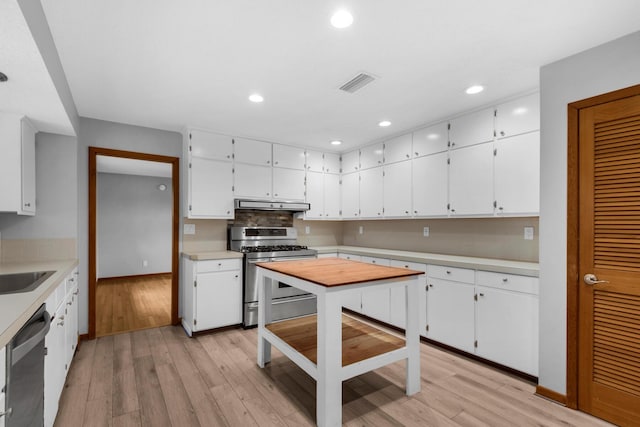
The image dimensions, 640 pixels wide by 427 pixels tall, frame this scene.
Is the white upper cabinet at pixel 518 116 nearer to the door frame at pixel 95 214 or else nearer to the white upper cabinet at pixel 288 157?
the white upper cabinet at pixel 288 157

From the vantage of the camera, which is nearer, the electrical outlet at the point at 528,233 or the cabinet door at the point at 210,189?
the electrical outlet at the point at 528,233

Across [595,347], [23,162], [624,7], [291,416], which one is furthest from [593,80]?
[23,162]

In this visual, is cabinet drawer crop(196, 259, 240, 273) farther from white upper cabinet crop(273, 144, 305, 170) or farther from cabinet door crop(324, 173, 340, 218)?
cabinet door crop(324, 173, 340, 218)

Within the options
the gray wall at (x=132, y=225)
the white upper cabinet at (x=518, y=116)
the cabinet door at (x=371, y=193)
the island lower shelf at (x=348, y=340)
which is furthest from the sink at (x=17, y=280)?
the gray wall at (x=132, y=225)

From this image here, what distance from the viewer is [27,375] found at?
52.2 inches

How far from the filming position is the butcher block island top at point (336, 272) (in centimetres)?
201

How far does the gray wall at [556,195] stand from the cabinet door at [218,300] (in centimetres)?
301

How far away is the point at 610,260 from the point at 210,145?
3897mm

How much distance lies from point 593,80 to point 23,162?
4.23 m

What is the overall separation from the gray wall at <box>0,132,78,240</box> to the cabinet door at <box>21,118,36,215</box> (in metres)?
0.21

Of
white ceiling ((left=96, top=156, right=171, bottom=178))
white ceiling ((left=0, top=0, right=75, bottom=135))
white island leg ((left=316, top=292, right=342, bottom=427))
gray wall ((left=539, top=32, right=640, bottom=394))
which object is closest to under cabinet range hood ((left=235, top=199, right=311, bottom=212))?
white ceiling ((left=0, top=0, right=75, bottom=135))

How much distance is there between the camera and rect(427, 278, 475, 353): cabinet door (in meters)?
2.86

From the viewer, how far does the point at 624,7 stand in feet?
5.41

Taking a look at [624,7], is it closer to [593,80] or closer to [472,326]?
[593,80]
